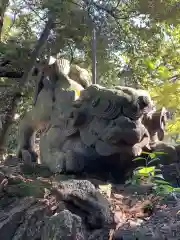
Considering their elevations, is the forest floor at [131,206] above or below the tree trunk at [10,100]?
below

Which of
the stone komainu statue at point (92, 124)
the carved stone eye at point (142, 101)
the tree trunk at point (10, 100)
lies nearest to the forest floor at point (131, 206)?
the stone komainu statue at point (92, 124)

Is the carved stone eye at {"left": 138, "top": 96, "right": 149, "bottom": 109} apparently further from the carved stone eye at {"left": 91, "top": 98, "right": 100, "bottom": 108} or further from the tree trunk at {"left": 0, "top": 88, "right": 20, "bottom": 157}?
the tree trunk at {"left": 0, "top": 88, "right": 20, "bottom": 157}

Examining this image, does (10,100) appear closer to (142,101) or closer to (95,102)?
(95,102)

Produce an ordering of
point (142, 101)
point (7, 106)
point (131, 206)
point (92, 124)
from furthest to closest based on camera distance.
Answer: point (7, 106), point (92, 124), point (142, 101), point (131, 206)

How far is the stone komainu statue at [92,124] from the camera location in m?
2.63

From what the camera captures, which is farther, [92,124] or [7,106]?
[7,106]

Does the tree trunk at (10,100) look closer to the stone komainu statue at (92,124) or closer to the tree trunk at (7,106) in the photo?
the tree trunk at (7,106)

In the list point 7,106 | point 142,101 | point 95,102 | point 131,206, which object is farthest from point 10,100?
point 131,206

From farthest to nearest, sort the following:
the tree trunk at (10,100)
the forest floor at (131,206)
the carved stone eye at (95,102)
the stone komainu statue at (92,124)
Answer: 1. the tree trunk at (10,100)
2. the carved stone eye at (95,102)
3. the stone komainu statue at (92,124)
4. the forest floor at (131,206)

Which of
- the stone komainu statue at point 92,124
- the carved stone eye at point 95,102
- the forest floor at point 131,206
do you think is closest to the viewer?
the forest floor at point 131,206

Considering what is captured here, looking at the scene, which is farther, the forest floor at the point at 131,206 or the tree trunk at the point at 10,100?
the tree trunk at the point at 10,100

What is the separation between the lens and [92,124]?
9.19ft

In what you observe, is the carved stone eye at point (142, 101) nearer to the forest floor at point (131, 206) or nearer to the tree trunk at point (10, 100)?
the forest floor at point (131, 206)

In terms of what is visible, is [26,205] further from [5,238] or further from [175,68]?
[175,68]
